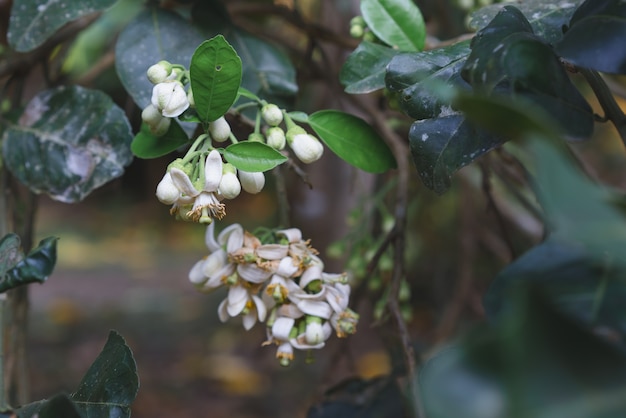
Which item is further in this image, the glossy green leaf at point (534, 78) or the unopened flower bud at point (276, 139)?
the unopened flower bud at point (276, 139)

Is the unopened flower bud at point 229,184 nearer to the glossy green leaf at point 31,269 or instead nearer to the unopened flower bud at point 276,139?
the unopened flower bud at point 276,139

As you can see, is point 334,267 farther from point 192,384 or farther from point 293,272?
point 293,272

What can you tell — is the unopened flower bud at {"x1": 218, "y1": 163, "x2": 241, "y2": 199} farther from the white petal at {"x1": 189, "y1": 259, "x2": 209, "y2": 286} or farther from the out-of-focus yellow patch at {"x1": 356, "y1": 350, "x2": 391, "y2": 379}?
the out-of-focus yellow patch at {"x1": 356, "y1": 350, "x2": 391, "y2": 379}

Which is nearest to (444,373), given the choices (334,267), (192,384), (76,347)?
(334,267)

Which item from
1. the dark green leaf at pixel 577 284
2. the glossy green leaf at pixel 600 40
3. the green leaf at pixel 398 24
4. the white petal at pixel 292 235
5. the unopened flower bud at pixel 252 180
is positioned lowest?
the white petal at pixel 292 235

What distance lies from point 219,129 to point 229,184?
0.06 m

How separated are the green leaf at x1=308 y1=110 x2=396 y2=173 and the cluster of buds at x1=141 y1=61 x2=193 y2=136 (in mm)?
129

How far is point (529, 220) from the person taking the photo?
1463mm

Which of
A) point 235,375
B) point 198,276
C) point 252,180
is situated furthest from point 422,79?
point 235,375

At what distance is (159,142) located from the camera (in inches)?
23.6

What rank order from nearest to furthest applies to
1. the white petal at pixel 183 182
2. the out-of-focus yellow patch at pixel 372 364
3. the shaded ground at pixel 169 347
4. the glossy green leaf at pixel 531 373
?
1. the glossy green leaf at pixel 531 373
2. the white petal at pixel 183 182
3. the out-of-focus yellow patch at pixel 372 364
4. the shaded ground at pixel 169 347

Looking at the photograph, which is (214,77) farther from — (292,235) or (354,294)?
(354,294)

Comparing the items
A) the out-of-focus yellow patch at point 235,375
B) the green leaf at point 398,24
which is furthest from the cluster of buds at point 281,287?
the out-of-focus yellow patch at point 235,375

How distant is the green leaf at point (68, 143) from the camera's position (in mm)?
696
